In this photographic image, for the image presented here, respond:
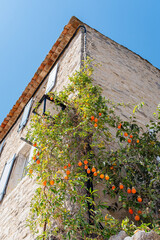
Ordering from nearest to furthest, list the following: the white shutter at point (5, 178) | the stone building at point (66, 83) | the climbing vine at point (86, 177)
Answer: the climbing vine at point (86, 177) < the stone building at point (66, 83) < the white shutter at point (5, 178)

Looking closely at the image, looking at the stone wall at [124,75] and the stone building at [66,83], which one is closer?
the stone building at [66,83]

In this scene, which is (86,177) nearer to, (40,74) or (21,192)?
(21,192)

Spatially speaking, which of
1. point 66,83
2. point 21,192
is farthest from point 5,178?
point 66,83

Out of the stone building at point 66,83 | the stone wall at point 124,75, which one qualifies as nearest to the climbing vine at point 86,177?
the stone building at point 66,83

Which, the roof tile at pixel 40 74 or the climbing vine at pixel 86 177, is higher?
the roof tile at pixel 40 74

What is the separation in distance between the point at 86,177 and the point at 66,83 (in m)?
2.76

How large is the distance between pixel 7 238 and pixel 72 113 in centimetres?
208

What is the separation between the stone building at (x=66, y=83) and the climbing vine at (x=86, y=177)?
648 millimetres

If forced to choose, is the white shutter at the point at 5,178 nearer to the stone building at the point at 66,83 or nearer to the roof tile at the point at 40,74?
the stone building at the point at 66,83

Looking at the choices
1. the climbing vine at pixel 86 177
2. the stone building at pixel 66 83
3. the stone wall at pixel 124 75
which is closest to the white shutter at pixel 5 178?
the stone building at pixel 66 83

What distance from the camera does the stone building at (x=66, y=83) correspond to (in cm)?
393

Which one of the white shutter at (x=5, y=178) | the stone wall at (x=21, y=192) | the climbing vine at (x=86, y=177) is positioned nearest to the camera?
the climbing vine at (x=86, y=177)

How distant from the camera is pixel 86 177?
268 cm

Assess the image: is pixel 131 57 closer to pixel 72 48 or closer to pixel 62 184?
pixel 72 48
